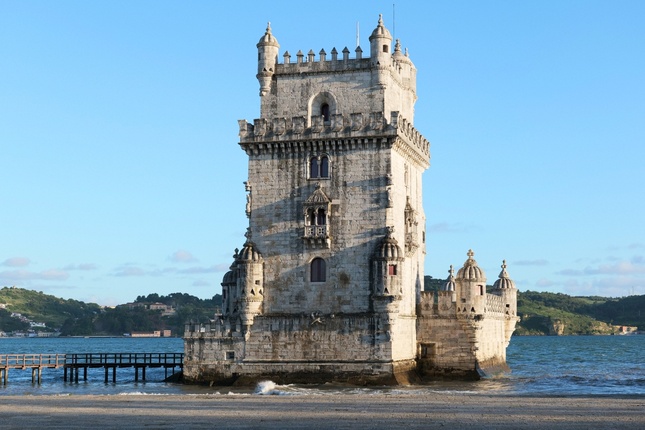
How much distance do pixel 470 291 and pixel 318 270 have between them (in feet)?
36.4

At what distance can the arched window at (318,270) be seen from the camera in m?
62.6

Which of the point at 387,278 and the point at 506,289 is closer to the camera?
the point at 387,278

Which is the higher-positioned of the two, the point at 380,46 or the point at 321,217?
the point at 380,46

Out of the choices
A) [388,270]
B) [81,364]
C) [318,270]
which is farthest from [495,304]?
[81,364]

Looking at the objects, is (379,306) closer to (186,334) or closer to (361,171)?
(361,171)

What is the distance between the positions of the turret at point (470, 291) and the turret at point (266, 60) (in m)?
17.1

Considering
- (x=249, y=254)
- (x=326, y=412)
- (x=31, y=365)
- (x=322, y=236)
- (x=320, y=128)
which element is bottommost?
(x=326, y=412)

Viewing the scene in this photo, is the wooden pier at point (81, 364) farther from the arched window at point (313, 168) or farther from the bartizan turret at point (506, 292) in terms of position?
the bartizan turret at point (506, 292)

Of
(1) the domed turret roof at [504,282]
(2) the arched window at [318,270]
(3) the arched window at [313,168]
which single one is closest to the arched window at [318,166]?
(3) the arched window at [313,168]

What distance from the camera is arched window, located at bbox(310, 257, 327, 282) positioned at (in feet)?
205

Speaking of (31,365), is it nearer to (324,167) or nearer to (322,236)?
(322,236)

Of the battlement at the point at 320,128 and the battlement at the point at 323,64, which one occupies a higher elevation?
the battlement at the point at 323,64

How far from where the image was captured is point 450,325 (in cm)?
6819

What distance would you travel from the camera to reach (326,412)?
4625 centimetres
